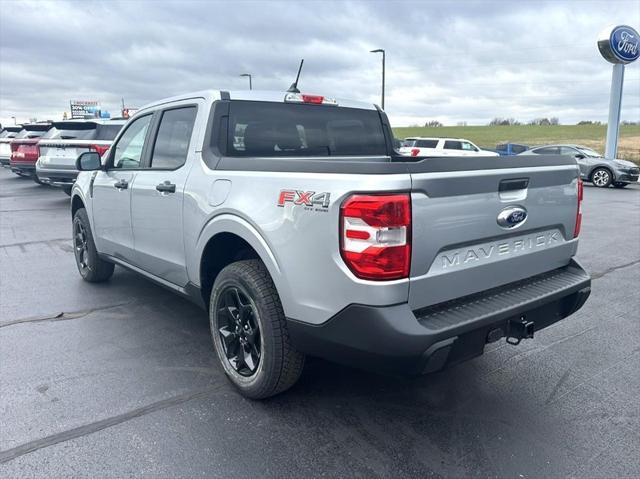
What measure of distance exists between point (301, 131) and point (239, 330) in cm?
161

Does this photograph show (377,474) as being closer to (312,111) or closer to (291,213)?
(291,213)

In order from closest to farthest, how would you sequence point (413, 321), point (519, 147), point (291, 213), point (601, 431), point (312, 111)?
point (413, 321), point (291, 213), point (601, 431), point (312, 111), point (519, 147)

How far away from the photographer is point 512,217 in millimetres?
2854

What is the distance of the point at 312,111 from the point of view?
4.08 metres

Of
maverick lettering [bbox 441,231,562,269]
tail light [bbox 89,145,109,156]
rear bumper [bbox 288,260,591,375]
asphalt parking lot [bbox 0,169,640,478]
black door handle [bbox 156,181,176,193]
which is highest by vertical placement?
tail light [bbox 89,145,109,156]

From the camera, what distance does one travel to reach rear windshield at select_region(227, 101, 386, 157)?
370 cm

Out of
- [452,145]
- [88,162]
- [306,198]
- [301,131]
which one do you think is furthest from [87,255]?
[452,145]

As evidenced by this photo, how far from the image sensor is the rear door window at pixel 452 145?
24.8 metres

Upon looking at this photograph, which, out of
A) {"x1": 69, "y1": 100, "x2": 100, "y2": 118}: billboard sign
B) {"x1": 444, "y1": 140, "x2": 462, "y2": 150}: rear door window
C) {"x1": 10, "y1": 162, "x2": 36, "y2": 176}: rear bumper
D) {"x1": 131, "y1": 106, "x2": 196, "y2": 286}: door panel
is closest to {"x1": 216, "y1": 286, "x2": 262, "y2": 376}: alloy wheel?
{"x1": 131, "y1": 106, "x2": 196, "y2": 286}: door panel

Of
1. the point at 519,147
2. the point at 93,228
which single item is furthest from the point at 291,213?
the point at 519,147

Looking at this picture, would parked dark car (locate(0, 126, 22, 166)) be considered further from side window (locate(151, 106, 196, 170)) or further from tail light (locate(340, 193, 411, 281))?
tail light (locate(340, 193, 411, 281))

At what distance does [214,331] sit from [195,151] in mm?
1225

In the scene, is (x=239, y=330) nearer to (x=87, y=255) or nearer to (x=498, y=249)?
(x=498, y=249)

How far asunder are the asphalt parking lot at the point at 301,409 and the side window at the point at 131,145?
54.1 inches
